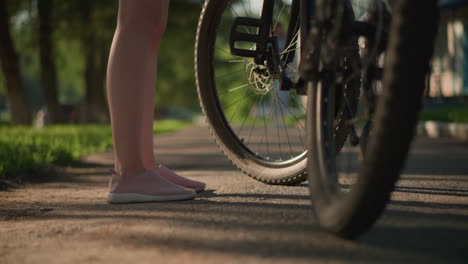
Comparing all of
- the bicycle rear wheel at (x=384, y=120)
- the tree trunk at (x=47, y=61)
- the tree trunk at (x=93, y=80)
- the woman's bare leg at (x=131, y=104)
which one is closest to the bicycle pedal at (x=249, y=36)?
the woman's bare leg at (x=131, y=104)

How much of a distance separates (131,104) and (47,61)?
12.3 metres

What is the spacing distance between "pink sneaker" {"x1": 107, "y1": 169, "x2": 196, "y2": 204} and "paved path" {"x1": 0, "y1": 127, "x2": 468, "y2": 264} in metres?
0.06

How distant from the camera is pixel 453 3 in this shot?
13414 millimetres

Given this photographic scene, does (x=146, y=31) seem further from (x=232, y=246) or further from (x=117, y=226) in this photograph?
(x=232, y=246)

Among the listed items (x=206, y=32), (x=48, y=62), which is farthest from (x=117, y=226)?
(x=48, y=62)

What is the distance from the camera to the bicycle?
1355mm

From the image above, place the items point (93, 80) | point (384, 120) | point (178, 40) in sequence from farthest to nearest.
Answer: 1. point (178, 40)
2. point (93, 80)
3. point (384, 120)

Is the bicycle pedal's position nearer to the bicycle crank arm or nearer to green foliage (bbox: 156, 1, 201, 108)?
the bicycle crank arm

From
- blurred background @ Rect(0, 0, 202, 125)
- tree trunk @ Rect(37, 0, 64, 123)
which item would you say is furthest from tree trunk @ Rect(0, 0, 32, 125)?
tree trunk @ Rect(37, 0, 64, 123)

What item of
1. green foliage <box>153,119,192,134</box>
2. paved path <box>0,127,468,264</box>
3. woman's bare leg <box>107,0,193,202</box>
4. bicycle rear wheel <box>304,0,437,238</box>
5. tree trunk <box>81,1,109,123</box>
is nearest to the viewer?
bicycle rear wheel <box>304,0,437,238</box>

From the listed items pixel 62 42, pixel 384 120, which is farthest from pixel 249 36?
pixel 62 42

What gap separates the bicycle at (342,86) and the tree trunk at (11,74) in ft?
30.8

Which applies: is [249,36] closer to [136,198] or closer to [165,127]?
[136,198]

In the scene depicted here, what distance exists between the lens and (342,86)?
1.92 meters
